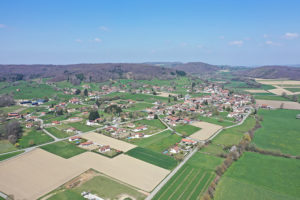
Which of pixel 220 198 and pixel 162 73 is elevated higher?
pixel 162 73

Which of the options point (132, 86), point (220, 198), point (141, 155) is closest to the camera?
point (220, 198)

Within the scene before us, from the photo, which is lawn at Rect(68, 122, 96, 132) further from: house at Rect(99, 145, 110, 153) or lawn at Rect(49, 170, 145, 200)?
lawn at Rect(49, 170, 145, 200)

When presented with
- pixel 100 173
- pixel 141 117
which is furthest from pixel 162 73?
pixel 100 173

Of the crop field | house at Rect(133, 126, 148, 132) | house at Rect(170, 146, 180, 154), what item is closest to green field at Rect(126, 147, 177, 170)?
house at Rect(170, 146, 180, 154)

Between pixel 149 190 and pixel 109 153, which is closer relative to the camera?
pixel 149 190

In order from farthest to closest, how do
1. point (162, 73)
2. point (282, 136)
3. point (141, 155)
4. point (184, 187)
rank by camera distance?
point (162, 73) → point (282, 136) → point (141, 155) → point (184, 187)

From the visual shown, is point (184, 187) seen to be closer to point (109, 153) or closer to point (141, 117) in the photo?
point (109, 153)

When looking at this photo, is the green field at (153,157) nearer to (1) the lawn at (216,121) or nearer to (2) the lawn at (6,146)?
(2) the lawn at (6,146)
